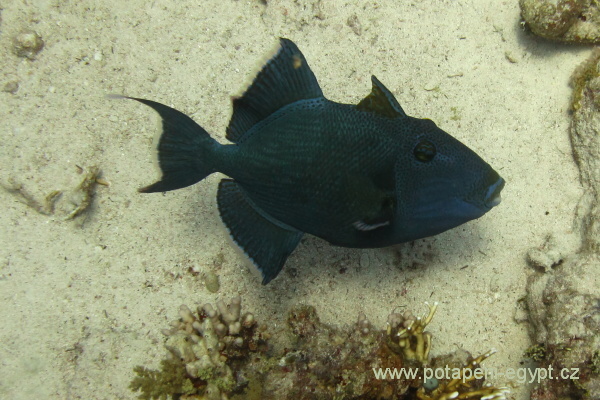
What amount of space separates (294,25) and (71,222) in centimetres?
295

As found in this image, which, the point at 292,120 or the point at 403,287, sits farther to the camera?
the point at 403,287

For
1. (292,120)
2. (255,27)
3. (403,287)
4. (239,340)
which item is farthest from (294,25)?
(239,340)

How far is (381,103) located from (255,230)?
44.9 inches

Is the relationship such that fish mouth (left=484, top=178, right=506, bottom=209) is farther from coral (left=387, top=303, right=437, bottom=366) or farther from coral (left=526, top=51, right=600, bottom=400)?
coral (left=526, top=51, right=600, bottom=400)

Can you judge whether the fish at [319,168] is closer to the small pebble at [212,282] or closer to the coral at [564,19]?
the small pebble at [212,282]

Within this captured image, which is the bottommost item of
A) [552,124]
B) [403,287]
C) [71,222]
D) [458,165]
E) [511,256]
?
[71,222]

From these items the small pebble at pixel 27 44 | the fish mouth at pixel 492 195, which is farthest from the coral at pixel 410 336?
the small pebble at pixel 27 44

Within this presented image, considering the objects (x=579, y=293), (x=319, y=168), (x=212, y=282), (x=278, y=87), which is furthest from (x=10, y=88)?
(x=579, y=293)

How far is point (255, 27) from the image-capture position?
377cm

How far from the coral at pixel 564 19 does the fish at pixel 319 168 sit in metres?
2.19

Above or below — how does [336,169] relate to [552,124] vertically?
below

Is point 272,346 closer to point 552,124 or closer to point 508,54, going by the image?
point 552,124

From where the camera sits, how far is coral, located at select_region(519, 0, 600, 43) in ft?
10.6

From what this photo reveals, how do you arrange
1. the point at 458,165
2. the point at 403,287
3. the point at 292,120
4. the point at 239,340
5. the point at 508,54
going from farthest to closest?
the point at 508,54, the point at 403,287, the point at 239,340, the point at 292,120, the point at 458,165
